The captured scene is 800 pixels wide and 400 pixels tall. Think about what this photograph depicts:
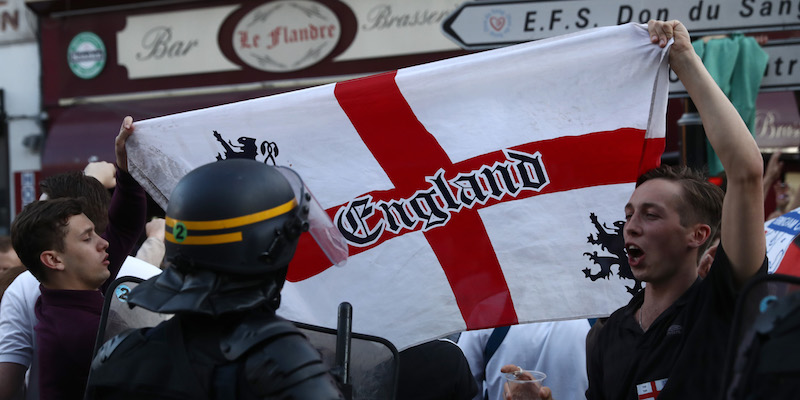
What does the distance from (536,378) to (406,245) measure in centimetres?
62

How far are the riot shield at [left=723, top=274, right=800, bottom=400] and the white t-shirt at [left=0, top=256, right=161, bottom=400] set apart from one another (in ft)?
7.02

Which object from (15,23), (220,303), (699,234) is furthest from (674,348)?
(15,23)

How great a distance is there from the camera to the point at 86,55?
11.1 m

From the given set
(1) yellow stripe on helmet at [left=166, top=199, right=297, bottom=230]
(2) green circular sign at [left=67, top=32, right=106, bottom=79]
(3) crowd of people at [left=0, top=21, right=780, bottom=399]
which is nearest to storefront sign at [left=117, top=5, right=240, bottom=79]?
(2) green circular sign at [left=67, top=32, right=106, bottom=79]

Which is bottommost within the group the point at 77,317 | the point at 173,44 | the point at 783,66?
the point at 77,317

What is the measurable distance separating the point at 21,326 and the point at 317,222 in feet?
5.25

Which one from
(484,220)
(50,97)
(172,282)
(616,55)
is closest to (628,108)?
(616,55)

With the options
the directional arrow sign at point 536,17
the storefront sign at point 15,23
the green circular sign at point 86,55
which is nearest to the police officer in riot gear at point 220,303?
the directional arrow sign at point 536,17

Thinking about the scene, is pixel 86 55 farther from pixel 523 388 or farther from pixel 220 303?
pixel 220 303

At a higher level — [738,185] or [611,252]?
[738,185]

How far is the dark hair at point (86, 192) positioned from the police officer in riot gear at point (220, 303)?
1.62m

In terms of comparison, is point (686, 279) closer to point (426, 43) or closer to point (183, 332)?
point (183, 332)

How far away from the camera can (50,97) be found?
11172 millimetres

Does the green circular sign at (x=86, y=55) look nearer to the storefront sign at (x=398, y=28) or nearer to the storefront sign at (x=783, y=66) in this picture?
the storefront sign at (x=398, y=28)
